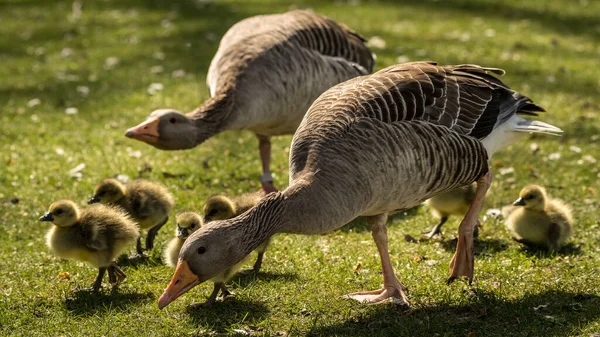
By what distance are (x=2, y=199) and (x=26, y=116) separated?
326 centimetres

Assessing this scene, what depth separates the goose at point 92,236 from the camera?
6523 millimetres

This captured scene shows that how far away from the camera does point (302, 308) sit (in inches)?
241

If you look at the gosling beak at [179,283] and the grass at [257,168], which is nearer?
the gosling beak at [179,283]

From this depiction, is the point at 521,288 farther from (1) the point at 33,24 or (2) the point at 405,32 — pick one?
(1) the point at 33,24

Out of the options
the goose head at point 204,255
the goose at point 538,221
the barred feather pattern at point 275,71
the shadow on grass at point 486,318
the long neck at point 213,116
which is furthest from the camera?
the barred feather pattern at point 275,71

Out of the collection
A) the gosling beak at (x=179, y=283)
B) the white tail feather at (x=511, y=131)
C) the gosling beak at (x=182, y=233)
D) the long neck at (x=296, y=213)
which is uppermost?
the long neck at (x=296, y=213)

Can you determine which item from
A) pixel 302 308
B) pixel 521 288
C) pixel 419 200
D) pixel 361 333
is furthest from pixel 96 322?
pixel 521 288

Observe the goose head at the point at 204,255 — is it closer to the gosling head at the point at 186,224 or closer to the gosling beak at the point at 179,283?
the gosling beak at the point at 179,283

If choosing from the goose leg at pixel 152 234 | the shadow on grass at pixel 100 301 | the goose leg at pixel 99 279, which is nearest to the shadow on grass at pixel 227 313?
the shadow on grass at pixel 100 301

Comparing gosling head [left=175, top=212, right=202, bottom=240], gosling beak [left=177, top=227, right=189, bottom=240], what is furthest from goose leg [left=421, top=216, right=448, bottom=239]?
gosling beak [left=177, top=227, right=189, bottom=240]

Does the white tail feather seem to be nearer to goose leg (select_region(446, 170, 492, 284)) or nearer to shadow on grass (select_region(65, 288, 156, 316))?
goose leg (select_region(446, 170, 492, 284))

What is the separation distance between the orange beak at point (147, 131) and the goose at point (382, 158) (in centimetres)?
185

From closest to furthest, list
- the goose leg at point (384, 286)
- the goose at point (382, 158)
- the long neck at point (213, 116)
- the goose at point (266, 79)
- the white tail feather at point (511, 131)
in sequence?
the goose at point (382, 158) < the goose leg at point (384, 286) < the white tail feather at point (511, 131) < the goose at point (266, 79) < the long neck at point (213, 116)

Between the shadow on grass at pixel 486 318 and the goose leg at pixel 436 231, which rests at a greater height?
the shadow on grass at pixel 486 318
